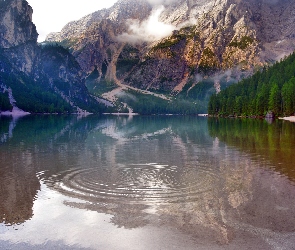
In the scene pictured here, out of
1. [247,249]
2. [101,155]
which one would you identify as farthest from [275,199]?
[101,155]

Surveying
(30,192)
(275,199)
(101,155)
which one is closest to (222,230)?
(275,199)

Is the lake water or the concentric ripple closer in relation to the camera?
the lake water

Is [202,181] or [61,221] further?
[202,181]

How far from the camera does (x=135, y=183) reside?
2331 cm

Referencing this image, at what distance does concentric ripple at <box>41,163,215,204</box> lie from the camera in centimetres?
1981

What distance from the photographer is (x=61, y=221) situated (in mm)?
15828

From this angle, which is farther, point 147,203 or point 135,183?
point 135,183

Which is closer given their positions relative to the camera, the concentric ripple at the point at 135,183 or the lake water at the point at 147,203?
the lake water at the point at 147,203

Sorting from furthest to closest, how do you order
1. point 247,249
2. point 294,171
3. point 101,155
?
point 101,155
point 294,171
point 247,249

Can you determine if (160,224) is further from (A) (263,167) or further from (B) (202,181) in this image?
(A) (263,167)

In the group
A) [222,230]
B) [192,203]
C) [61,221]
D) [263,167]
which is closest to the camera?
[222,230]

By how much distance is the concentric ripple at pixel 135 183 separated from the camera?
65.0 ft

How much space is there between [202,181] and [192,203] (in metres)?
5.75

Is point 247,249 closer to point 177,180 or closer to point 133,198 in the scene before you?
point 133,198
